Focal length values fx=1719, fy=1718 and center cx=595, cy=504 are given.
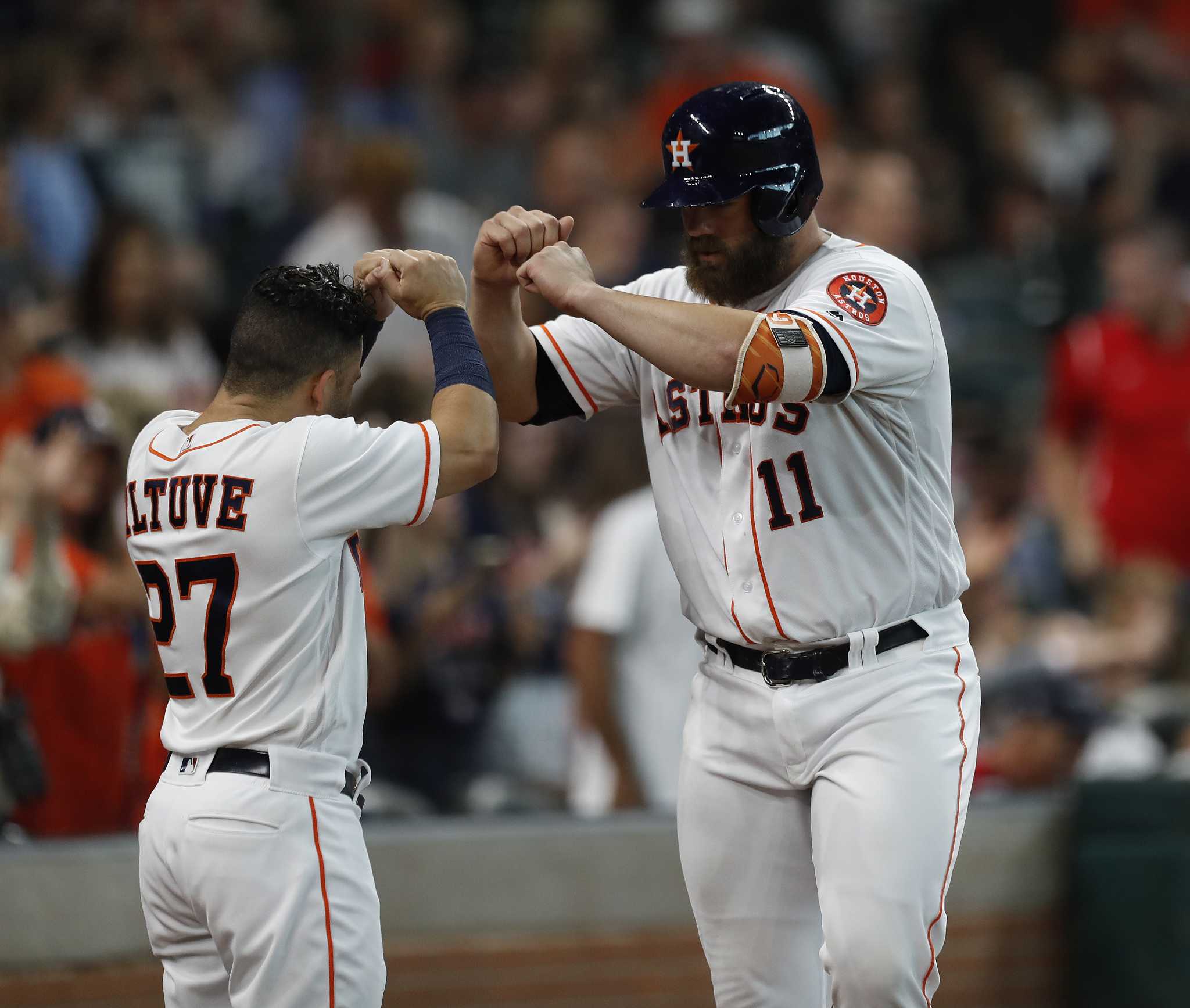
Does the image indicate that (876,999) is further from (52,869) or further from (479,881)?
(52,869)

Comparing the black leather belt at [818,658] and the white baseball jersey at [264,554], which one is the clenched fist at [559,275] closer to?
the white baseball jersey at [264,554]

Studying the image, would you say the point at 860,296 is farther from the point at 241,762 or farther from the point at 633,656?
the point at 633,656

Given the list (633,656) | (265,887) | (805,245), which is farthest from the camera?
(633,656)

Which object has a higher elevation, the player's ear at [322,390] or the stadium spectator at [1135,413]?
the player's ear at [322,390]

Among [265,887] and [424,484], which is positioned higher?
[424,484]

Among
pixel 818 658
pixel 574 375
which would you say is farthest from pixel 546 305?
pixel 818 658

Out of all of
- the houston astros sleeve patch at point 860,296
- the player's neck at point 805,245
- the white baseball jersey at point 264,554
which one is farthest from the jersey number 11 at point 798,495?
the white baseball jersey at point 264,554

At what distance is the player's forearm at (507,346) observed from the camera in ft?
11.7

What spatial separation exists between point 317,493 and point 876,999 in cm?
137

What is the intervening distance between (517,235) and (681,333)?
0.44 meters

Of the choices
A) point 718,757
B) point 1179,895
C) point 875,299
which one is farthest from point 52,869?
point 1179,895

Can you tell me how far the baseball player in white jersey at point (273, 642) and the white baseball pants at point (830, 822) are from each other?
0.73 metres

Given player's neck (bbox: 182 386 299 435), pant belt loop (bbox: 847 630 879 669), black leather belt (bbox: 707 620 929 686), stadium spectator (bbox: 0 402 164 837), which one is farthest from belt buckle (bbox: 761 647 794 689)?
stadium spectator (bbox: 0 402 164 837)

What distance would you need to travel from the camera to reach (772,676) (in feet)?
11.0
